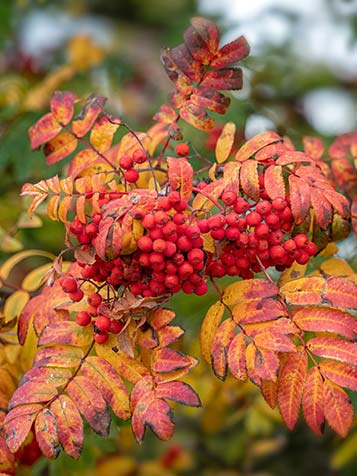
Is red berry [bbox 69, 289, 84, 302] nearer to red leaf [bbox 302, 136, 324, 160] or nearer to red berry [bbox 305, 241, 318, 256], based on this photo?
red berry [bbox 305, 241, 318, 256]

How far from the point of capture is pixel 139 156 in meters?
1.13

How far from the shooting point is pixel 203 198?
1.10 metres

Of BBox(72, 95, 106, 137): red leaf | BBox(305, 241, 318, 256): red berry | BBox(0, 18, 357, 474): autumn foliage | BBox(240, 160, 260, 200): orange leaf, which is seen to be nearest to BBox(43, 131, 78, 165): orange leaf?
BBox(72, 95, 106, 137): red leaf

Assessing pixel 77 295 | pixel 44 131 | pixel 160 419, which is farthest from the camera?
pixel 44 131

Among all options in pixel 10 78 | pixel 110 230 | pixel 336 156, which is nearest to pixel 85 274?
pixel 110 230

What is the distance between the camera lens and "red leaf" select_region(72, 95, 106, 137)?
4.15 ft

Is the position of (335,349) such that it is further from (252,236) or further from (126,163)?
(126,163)

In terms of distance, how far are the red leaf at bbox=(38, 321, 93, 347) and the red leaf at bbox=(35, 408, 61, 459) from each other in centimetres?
11

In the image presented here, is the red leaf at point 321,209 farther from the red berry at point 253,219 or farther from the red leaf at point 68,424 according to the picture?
the red leaf at point 68,424

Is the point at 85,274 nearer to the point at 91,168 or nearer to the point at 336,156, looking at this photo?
the point at 91,168

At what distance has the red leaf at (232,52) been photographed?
119 centimetres

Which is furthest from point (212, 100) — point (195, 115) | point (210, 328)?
point (210, 328)

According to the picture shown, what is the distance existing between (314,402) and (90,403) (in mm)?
318

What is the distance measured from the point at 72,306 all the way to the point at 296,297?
36cm
